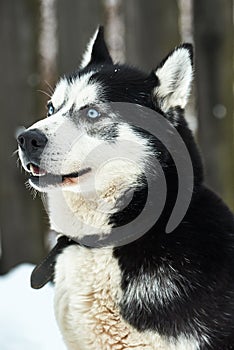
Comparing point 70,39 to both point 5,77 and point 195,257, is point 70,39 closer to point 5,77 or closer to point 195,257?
point 5,77

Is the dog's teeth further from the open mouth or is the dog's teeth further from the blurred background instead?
the blurred background

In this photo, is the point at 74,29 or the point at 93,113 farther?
the point at 74,29

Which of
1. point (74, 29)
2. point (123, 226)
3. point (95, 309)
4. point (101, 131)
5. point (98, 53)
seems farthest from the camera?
point (74, 29)

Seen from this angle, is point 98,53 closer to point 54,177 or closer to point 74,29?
point 54,177

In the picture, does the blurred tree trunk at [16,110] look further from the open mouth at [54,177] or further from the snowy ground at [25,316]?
the open mouth at [54,177]

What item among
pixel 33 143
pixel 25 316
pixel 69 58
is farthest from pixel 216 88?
pixel 33 143

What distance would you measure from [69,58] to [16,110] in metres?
0.51

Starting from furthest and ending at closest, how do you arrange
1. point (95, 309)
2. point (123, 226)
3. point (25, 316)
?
point (25, 316) → point (123, 226) → point (95, 309)

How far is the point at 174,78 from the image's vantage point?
3393 mm

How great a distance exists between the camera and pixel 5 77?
5.24m

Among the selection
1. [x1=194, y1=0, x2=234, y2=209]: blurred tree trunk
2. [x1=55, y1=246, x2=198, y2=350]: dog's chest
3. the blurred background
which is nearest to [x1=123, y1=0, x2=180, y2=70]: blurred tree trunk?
the blurred background

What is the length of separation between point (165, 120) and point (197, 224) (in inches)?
18.9

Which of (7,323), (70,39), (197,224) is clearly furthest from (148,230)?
(70,39)

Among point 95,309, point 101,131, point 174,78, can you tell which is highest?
point 174,78
